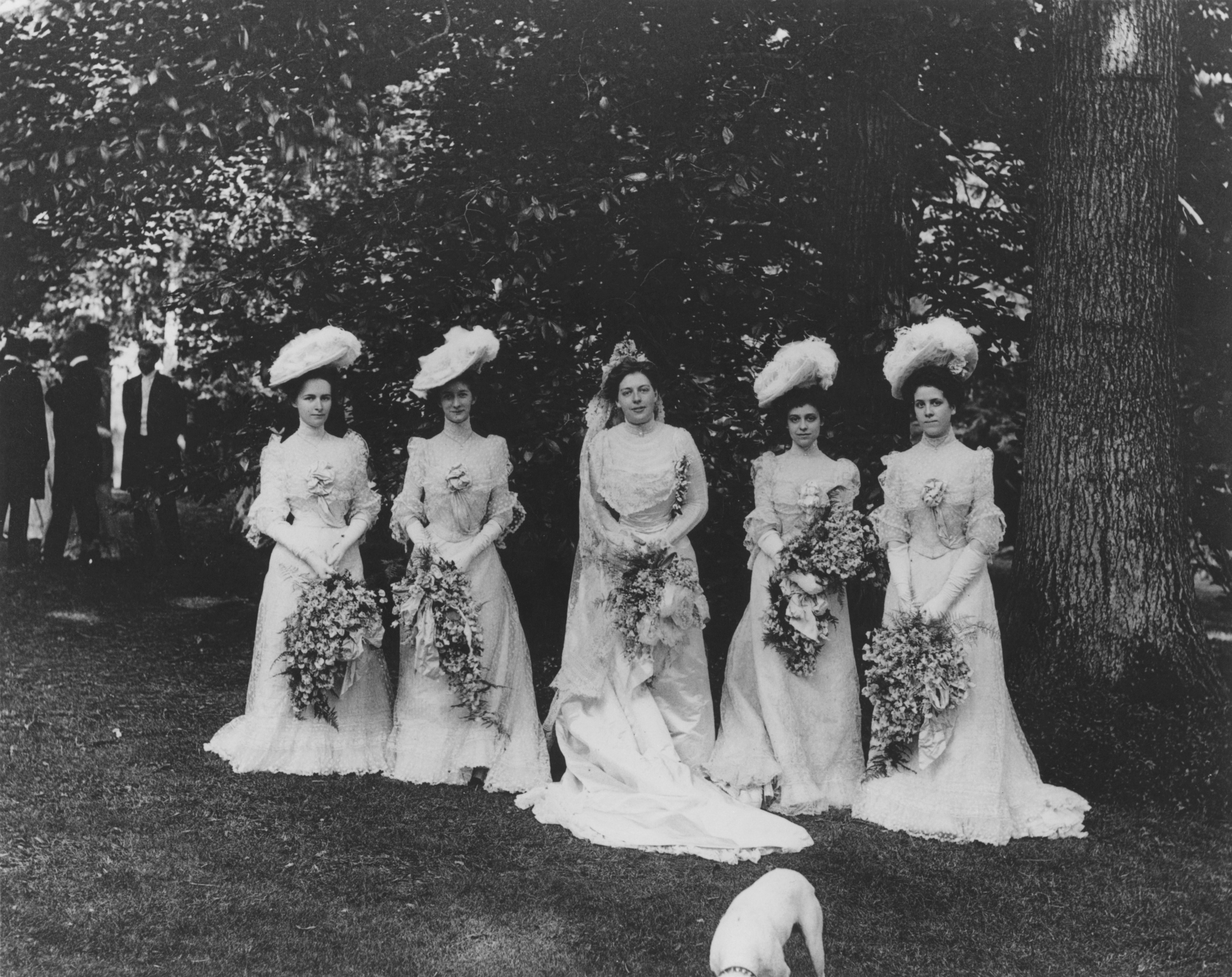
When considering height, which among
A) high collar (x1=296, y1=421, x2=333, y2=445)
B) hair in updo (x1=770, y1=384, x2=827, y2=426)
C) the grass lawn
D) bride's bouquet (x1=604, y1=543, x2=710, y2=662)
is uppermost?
hair in updo (x1=770, y1=384, x2=827, y2=426)

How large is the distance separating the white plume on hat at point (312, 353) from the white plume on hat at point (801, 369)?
2.29 m

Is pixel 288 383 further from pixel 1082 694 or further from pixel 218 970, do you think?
pixel 1082 694

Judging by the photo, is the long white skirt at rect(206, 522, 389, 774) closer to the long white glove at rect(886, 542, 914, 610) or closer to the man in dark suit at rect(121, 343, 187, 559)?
the long white glove at rect(886, 542, 914, 610)

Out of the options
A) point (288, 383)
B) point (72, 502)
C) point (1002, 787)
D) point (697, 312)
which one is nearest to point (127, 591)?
point (72, 502)

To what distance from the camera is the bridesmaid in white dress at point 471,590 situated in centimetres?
652

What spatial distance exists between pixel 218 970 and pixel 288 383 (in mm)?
3395

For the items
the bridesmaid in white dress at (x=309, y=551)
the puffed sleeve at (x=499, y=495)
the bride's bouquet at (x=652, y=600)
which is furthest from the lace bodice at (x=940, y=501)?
the bridesmaid in white dress at (x=309, y=551)

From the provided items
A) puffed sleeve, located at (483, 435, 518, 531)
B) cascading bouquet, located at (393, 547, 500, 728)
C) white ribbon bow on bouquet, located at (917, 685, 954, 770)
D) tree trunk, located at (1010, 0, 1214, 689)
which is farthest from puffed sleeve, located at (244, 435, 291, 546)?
tree trunk, located at (1010, 0, 1214, 689)

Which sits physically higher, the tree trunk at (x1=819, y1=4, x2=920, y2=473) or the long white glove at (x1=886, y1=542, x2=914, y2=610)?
the tree trunk at (x1=819, y1=4, x2=920, y2=473)

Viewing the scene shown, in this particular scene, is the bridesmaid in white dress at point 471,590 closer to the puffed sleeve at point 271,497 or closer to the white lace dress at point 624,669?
the white lace dress at point 624,669

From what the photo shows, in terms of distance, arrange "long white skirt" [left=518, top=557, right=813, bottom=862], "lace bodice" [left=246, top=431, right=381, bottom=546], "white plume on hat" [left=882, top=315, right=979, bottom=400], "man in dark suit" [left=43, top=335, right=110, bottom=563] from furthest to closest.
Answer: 1. "man in dark suit" [left=43, top=335, right=110, bottom=563]
2. "lace bodice" [left=246, top=431, right=381, bottom=546]
3. "white plume on hat" [left=882, top=315, right=979, bottom=400]
4. "long white skirt" [left=518, top=557, right=813, bottom=862]

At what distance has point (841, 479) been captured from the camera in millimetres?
6371

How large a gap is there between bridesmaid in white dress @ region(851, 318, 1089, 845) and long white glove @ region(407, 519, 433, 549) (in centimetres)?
242

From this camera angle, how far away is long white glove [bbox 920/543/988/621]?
19.4 ft
